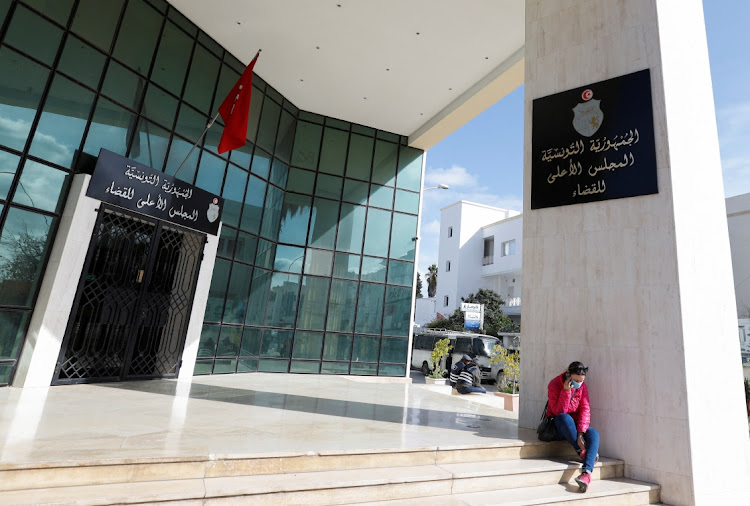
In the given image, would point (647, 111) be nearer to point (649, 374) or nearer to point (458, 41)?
point (649, 374)

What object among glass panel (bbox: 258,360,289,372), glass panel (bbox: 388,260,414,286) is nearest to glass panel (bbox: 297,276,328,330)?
glass panel (bbox: 258,360,289,372)

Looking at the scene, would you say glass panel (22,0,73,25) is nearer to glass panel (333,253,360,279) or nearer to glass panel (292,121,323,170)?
glass panel (292,121,323,170)

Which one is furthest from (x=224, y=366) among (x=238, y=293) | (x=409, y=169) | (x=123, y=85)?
(x=409, y=169)

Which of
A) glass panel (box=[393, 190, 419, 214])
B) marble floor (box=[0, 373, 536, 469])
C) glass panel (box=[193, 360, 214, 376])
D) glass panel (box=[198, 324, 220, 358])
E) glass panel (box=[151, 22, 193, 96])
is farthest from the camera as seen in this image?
glass panel (box=[393, 190, 419, 214])

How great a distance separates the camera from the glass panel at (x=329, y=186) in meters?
12.9

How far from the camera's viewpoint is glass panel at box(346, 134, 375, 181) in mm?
13367

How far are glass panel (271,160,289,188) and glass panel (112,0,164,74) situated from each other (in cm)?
415

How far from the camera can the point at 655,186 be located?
5266mm

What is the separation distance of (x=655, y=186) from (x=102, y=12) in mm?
10014

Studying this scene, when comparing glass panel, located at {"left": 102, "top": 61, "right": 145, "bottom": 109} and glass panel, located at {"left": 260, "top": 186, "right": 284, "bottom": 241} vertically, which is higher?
glass panel, located at {"left": 102, "top": 61, "right": 145, "bottom": 109}

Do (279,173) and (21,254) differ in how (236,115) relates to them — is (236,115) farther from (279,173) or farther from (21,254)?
(21,254)

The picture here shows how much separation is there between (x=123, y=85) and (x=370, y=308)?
8.81m

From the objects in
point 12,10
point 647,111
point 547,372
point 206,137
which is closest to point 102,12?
point 12,10

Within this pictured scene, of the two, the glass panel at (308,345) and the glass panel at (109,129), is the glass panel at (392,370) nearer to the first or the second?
the glass panel at (308,345)
